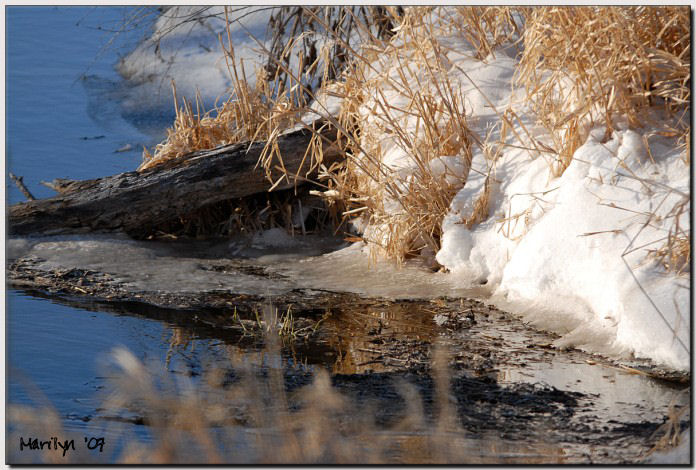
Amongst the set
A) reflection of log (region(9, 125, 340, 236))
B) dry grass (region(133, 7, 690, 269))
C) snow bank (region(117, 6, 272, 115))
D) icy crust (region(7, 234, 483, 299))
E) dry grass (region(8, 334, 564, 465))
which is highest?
snow bank (region(117, 6, 272, 115))

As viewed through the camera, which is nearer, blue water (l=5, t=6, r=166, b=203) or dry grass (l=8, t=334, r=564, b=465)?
dry grass (l=8, t=334, r=564, b=465)

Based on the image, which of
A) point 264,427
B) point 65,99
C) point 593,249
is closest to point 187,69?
point 65,99

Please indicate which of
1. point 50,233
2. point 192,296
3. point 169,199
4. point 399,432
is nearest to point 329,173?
point 169,199

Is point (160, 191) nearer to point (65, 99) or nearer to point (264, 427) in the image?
point (264, 427)

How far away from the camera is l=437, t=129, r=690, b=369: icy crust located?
2682 millimetres

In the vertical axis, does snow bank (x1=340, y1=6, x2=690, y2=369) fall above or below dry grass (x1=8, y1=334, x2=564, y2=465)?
above

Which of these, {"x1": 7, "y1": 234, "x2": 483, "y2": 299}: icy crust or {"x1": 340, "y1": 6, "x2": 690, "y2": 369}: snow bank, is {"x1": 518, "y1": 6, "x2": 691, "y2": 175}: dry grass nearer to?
{"x1": 340, "y1": 6, "x2": 690, "y2": 369}: snow bank

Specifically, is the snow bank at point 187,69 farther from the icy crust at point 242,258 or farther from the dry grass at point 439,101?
the icy crust at point 242,258

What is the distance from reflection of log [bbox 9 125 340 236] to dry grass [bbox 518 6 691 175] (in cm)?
134

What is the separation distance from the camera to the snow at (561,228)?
2729 mm

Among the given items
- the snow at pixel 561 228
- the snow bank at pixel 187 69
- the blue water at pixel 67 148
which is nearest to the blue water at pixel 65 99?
the blue water at pixel 67 148

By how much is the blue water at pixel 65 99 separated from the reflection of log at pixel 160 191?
0.96 meters

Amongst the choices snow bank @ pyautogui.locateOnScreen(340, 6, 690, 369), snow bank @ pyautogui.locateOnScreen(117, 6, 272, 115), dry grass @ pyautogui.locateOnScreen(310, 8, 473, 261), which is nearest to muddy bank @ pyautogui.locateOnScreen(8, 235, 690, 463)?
snow bank @ pyautogui.locateOnScreen(340, 6, 690, 369)

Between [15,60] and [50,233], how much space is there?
3.07m
